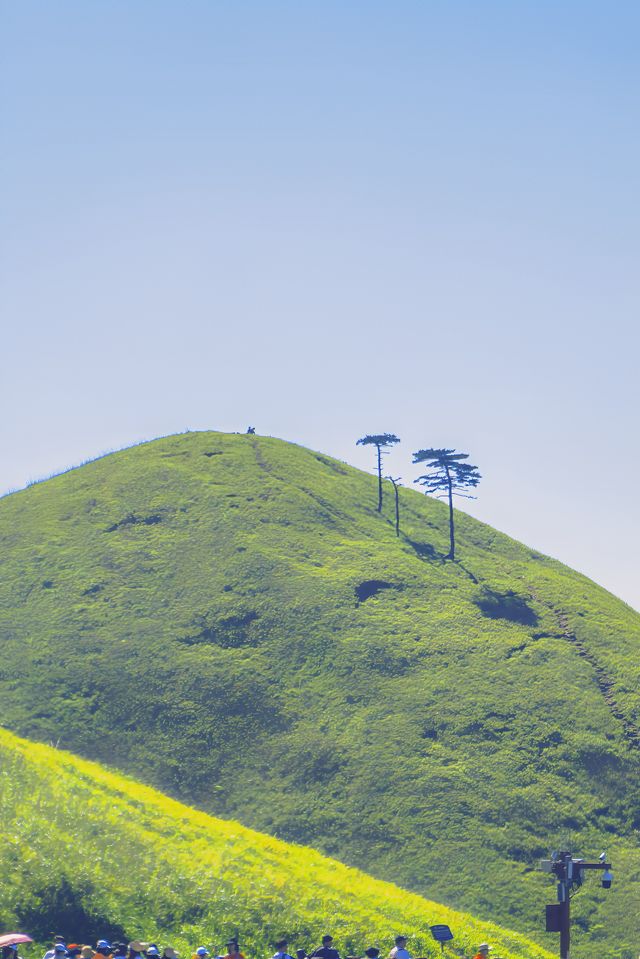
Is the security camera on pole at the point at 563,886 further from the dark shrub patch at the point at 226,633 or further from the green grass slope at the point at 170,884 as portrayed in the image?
the dark shrub patch at the point at 226,633

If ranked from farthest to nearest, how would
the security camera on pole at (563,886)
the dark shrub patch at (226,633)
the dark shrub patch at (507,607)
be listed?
the dark shrub patch at (507,607) < the dark shrub patch at (226,633) < the security camera on pole at (563,886)

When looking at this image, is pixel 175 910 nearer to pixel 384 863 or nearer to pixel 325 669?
pixel 384 863

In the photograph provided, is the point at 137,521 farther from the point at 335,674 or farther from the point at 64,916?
the point at 64,916

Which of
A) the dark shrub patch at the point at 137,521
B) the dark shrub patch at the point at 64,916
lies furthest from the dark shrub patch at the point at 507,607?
the dark shrub patch at the point at 64,916

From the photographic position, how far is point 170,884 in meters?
40.5

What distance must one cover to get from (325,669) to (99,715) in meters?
15.2

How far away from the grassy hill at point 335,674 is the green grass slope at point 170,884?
9761 mm

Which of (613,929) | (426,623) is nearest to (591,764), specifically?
(613,929)

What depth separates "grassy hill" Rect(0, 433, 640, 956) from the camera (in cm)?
5947

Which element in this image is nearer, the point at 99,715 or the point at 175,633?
the point at 99,715

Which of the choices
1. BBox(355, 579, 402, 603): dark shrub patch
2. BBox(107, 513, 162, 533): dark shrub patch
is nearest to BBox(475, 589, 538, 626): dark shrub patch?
BBox(355, 579, 402, 603): dark shrub patch

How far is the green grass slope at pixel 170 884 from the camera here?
123 ft

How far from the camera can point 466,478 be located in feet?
342

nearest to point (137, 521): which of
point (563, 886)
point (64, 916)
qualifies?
point (64, 916)
